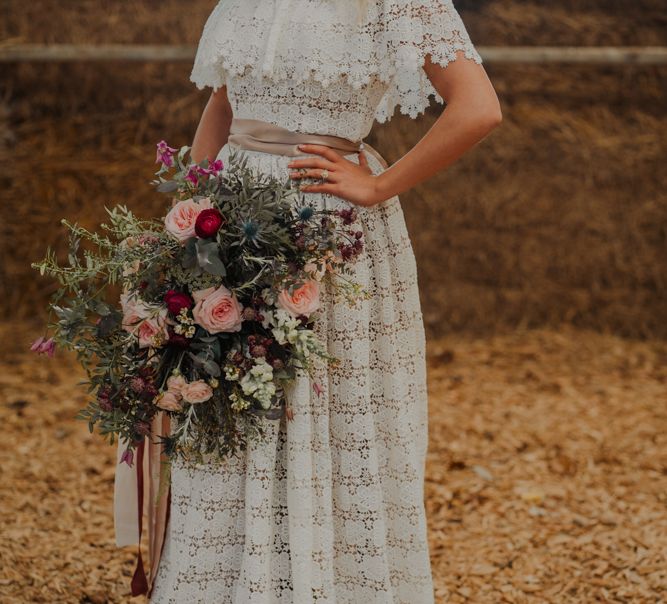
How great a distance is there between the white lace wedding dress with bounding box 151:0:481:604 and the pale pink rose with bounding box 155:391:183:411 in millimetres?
164

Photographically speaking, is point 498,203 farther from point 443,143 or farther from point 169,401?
point 169,401

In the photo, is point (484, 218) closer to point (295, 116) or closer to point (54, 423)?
point (54, 423)

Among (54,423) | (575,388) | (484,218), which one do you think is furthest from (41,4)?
(575,388)

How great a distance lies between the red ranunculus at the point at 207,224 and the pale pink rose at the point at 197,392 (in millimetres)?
248

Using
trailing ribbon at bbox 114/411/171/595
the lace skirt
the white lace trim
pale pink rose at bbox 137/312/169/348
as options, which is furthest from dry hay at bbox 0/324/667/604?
the white lace trim

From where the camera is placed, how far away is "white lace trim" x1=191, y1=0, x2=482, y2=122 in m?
1.70

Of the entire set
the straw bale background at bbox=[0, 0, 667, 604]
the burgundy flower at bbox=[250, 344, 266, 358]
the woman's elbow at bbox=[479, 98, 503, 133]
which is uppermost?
the straw bale background at bbox=[0, 0, 667, 604]

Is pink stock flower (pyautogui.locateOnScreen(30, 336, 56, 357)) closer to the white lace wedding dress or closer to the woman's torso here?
the white lace wedding dress

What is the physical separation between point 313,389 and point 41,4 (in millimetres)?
3234

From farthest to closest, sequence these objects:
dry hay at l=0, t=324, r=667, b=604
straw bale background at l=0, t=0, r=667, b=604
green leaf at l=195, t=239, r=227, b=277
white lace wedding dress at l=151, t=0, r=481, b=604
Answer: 1. straw bale background at l=0, t=0, r=667, b=604
2. dry hay at l=0, t=324, r=667, b=604
3. white lace wedding dress at l=151, t=0, r=481, b=604
4. green leaf at l=195, t=239, r=227, b=277

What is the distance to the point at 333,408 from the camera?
72.7 inches

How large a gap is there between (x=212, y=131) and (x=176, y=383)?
25.8 inches

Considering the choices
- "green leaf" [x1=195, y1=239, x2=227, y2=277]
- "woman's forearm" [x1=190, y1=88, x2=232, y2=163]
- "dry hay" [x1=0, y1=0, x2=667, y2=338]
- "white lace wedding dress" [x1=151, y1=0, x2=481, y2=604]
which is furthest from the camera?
"dry hay" [x1=0, y1=0, x2=667, y2=338]

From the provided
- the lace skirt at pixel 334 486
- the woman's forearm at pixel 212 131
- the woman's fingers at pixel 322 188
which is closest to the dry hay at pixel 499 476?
the lace skirt at pixel 334 486
